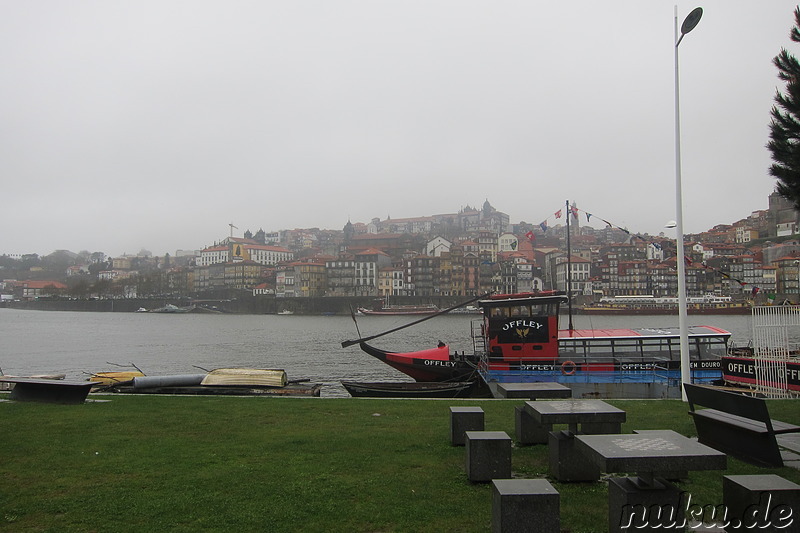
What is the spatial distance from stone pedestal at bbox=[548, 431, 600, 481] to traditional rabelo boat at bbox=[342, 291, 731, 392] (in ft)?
44.6

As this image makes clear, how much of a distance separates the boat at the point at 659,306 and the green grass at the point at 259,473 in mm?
105747

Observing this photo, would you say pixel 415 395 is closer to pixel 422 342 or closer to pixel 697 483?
pixel 697 483

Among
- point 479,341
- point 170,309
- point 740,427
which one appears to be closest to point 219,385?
point 479,341

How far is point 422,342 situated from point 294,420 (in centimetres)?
4710

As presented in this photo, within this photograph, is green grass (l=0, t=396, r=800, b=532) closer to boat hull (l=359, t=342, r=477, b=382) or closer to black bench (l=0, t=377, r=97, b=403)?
black bench (l=0, t=377, r=97, b=403)

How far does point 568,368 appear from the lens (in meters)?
19.4

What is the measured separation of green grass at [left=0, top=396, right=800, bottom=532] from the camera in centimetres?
498

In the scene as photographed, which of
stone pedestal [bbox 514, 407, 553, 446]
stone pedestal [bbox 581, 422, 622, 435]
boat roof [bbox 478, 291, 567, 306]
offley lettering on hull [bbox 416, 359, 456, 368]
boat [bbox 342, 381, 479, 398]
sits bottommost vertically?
boat [bbox 342, 381, 479, 398]

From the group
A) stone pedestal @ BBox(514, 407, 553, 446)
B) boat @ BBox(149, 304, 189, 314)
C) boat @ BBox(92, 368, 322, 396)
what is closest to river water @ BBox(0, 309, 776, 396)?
boat @ BBox(92, 368, 322, 396)

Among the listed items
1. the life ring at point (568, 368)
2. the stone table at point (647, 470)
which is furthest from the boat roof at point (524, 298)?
the stone table at point (647, 470)

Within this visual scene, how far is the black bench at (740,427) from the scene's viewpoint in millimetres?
5781

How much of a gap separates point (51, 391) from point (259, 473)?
7050mm

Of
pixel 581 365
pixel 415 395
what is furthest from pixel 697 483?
pixel 581 365

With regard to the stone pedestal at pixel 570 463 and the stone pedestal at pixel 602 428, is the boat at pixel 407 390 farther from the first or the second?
the stone pedestal at pixel 570 463
